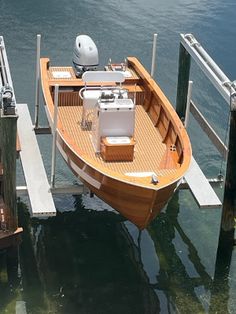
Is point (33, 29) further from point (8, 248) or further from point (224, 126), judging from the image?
point (8, 248)

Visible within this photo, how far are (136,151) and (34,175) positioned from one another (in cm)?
A: 222

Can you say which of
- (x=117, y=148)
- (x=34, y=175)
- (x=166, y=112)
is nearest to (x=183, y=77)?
(x=166, y=112)

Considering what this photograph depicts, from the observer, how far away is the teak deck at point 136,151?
12789 millimetres

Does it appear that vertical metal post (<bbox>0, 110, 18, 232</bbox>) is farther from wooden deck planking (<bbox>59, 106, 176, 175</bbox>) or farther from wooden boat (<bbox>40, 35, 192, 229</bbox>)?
wooden deck planking (<bbox>59, 106, 176, 175</bbox>)

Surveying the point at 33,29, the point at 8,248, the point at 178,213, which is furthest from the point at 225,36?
the point at 8,248

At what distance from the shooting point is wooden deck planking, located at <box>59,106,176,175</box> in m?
14.1

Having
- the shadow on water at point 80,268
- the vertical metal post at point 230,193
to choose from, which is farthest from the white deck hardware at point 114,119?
the shadow on water at point 80,268

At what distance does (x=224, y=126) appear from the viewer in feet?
70.8

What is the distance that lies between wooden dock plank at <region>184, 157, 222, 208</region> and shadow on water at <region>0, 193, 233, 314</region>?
1.59 meters

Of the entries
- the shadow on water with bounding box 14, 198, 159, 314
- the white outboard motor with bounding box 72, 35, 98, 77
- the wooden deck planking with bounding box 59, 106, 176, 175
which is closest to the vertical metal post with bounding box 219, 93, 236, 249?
the wooden deck planking with bounding box 59, 106, 176, 175

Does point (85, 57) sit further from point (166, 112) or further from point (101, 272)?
point (101, 272)

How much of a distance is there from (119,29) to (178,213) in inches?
551

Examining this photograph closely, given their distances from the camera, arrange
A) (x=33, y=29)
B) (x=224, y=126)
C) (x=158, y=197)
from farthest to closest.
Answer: (x=33, y=29) → (x=224, y=126) → (x=158, y=197)

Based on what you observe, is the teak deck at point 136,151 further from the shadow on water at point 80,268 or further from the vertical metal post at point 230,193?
the shadow on water at point 80,268
